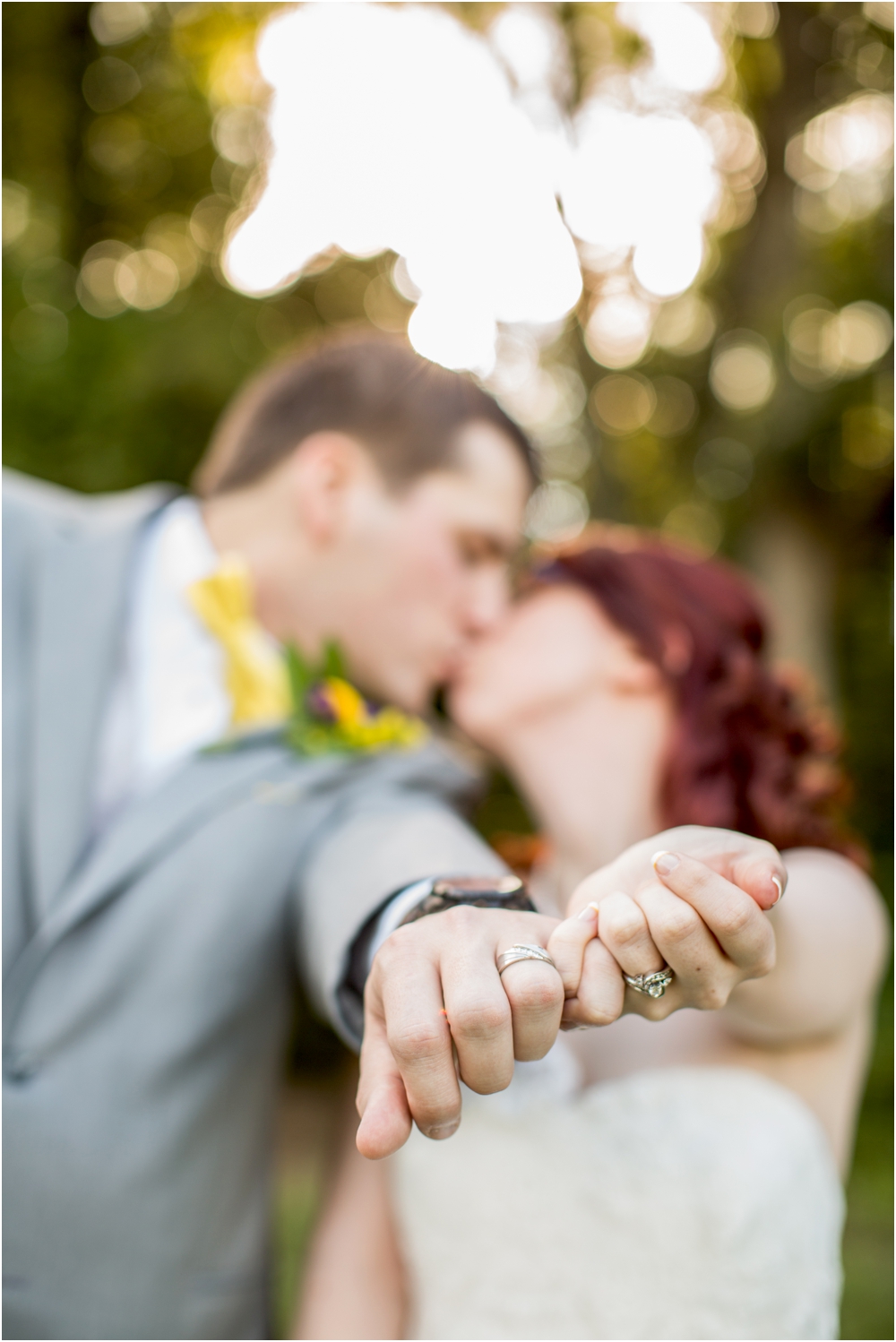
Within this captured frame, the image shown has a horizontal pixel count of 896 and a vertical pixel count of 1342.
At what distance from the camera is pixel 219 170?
7113mm

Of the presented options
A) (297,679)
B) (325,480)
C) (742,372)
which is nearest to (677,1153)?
(297,679)

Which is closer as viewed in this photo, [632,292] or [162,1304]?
[162,1304]

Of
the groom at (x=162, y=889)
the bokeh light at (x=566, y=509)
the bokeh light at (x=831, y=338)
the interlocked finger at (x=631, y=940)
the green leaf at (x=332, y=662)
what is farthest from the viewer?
the bokeh light at (x=566, y=509)

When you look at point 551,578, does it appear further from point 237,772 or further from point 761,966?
point 761,966

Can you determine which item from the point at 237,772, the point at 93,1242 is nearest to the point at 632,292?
the point at 237,772

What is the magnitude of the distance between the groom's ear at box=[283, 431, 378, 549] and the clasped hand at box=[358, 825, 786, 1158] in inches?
61.5

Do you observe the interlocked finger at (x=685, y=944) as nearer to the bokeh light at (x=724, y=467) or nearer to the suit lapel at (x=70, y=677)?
the suit lapel at (x=70, y=677)

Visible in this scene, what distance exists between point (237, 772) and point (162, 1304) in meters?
0.96

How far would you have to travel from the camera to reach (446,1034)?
89 cm

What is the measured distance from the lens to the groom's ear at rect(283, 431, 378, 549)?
2.43m

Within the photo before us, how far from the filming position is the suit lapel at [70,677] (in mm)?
1728

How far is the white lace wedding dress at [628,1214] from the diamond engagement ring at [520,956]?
1096 millimetres

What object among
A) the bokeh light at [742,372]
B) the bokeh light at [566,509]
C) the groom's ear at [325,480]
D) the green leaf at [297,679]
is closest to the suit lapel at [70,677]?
the green leaf at [297,679]

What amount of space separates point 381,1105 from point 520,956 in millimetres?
191
